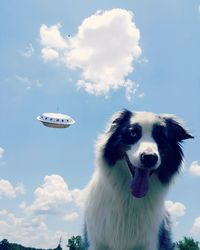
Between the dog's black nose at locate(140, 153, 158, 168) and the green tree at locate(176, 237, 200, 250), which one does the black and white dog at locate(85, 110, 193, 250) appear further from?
the green tree at locate(176, 237, 200, 250)

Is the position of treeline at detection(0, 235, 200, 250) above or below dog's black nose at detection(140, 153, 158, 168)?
above

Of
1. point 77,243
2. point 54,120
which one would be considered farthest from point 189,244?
point 77,243

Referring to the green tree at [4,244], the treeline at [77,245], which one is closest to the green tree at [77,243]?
the treeline at [77,245]

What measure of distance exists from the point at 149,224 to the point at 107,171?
1615 mm

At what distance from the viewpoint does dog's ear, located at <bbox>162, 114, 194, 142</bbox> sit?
1054 centimetres

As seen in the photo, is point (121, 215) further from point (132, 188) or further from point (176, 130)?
point (176, 130)

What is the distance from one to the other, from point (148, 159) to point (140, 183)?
2.98 feet

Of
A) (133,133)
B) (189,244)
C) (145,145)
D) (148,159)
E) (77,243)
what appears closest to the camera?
(148,159)

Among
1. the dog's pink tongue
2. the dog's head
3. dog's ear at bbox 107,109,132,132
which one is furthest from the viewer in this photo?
dog's ear at bbox 107,109,132,132

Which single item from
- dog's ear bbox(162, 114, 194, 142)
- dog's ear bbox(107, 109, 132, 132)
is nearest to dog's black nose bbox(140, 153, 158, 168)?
dog's ear bbox(162, 114, 194, 142)

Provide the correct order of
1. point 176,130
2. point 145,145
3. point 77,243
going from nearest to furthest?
point 145,145 → point 176,130 → point 77,243

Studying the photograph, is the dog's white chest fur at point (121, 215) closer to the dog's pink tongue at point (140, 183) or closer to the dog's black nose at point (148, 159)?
the dog's pink tongue at point (140, 183)

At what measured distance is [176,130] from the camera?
10656 millimetres

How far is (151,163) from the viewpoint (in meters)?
9.20
